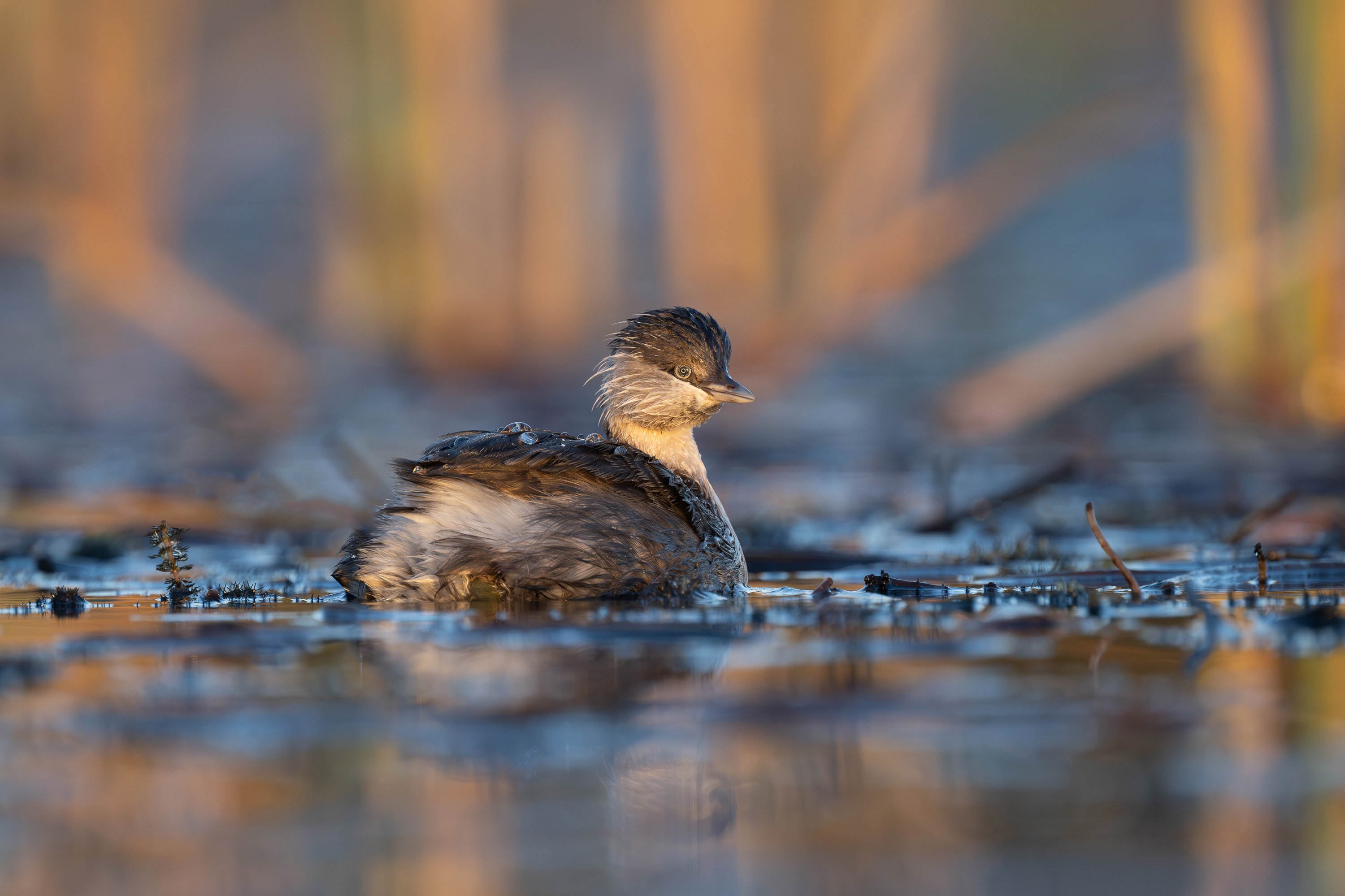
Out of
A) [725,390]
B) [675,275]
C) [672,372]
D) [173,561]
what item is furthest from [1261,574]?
[675,275]

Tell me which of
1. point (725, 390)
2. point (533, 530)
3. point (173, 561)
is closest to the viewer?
point (533, 530)

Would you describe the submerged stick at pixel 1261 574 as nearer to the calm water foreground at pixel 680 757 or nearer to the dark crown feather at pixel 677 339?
the calm water foreground at pixel 680 757

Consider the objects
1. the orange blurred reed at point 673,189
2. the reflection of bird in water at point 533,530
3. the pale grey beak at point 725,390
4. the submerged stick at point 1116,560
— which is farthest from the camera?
the orange blurred reed at point 673,189

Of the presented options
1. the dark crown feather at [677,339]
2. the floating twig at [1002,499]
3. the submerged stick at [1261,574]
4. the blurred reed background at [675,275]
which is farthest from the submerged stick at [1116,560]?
the blurred reed background at [675,275]

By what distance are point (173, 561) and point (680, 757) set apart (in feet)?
10.0

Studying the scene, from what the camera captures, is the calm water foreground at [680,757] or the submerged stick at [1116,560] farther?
the submerged stick at [1116,560]

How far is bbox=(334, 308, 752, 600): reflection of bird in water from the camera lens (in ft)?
17.2

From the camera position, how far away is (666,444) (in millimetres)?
6492

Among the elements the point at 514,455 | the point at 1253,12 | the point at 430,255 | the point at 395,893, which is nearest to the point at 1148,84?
the point at 1253,12

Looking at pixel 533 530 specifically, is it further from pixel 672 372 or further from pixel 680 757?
pixel 680 757

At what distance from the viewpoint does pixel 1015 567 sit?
19.8 feet

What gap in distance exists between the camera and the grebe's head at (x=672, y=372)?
6.34 m

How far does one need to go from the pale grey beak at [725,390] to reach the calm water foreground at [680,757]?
5.63 feet

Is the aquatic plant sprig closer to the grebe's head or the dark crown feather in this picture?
the grebe's head
